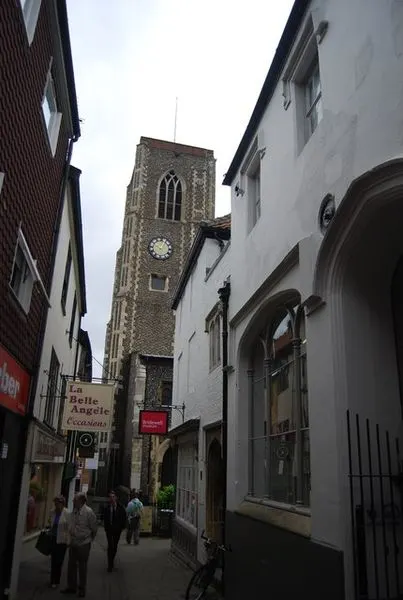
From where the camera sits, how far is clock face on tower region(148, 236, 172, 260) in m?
41.8

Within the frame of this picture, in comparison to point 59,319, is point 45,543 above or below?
below

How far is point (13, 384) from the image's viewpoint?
744 centimetres

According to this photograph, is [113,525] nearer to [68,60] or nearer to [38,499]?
[38,499]

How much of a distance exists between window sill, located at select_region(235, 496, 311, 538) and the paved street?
330 cm

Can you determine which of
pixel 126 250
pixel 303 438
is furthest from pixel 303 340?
pixel 126 250

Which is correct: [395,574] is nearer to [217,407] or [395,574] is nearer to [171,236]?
[217,407]

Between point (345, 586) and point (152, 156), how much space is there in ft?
147

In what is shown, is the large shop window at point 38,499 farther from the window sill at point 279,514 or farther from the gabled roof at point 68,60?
the gabled roof at point 68,60

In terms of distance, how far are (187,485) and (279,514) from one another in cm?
830

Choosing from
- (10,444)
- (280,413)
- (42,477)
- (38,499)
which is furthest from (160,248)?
(280,413)

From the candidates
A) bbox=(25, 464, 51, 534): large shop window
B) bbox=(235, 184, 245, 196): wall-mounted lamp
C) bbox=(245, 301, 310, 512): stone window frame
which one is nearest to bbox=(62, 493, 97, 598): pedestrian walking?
bbox=(25, 464, 51, 534): large shop window

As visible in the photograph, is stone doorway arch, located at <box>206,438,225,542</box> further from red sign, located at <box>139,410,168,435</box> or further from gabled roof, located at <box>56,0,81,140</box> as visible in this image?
red sign, located at <box>139,410,168,435</box>

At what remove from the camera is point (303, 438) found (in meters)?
6.18

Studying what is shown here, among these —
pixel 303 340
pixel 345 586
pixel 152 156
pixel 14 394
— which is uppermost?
pixel 152 156
